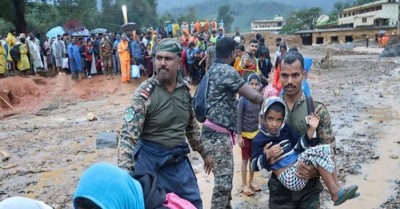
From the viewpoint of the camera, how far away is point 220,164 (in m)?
3.60

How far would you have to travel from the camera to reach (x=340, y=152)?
6.45 meters

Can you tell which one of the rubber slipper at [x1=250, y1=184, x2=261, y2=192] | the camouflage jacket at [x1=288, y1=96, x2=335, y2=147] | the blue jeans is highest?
the camouflage jacket at [x1=288, y1=96, x2=335, y2=147]

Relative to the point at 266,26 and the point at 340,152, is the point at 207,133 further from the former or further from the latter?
the point at 266,26

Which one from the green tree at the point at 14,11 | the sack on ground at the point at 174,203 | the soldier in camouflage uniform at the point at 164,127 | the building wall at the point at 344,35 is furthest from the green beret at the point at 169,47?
the building wall at the point at 344,35

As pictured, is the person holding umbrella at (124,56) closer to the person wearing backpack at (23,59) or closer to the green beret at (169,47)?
the person wearing backpack at (23,59)

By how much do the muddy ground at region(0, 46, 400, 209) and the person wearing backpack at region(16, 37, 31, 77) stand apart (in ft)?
1.74

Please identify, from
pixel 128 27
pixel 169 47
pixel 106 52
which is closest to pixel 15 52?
pixel 106 52

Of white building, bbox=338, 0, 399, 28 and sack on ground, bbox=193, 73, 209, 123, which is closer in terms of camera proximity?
sack on ground, bbox=193, 73, 209, 123

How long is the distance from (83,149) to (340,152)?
15.2 ft

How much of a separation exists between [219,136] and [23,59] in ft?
44.1

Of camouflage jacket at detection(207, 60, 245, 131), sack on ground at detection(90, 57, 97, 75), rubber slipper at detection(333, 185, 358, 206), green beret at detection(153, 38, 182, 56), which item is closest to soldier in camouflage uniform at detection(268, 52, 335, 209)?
rubber slipper at detection(333, 185, 358, 206)

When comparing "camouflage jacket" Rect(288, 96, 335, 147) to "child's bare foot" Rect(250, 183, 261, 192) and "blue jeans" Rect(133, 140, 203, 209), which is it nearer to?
"blue jeans" Rect(133, 140, 203, 209)

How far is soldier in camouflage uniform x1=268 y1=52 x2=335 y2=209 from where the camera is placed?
2.62 metres

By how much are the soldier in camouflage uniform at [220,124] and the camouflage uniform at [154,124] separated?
0.67m
